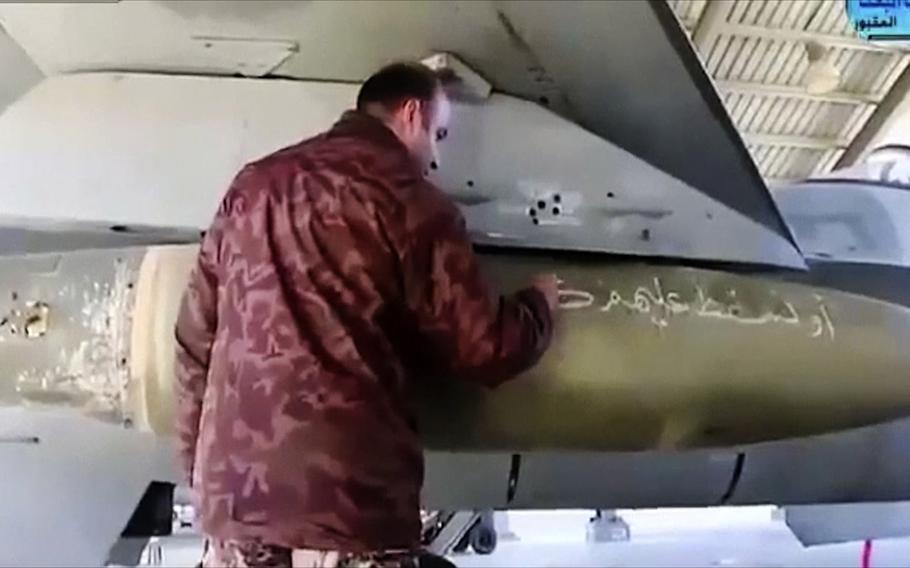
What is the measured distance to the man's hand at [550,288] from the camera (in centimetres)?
216

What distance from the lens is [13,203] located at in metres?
2.31

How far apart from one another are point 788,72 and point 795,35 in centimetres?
46

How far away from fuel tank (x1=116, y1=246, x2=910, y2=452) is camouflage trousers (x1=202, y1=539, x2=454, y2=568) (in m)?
0.39

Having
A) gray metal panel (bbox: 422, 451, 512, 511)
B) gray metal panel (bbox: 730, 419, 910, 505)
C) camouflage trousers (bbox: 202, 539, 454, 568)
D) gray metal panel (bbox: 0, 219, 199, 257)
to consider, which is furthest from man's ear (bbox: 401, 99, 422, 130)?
gray metal panel (bbox: 730, 419, 910, 505)

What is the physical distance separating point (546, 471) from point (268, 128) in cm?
96

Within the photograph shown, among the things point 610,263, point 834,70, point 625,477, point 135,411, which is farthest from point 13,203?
point 834,70

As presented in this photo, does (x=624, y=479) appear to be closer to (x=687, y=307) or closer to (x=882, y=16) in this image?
(x=687, y=307)

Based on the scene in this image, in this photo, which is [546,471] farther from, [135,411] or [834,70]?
[834,70]

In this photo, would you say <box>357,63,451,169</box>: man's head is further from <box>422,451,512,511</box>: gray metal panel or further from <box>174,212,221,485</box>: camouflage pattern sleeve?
<box>422,451,512,511</box>: gray metal panel

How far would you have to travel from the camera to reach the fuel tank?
2162 mm

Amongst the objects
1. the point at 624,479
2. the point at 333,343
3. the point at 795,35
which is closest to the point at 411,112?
the point at 333,343

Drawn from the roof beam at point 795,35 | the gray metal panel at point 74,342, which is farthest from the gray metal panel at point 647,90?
the roof beam at point 795,35

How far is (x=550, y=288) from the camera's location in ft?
7.16

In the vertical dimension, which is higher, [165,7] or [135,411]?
[165,7]
